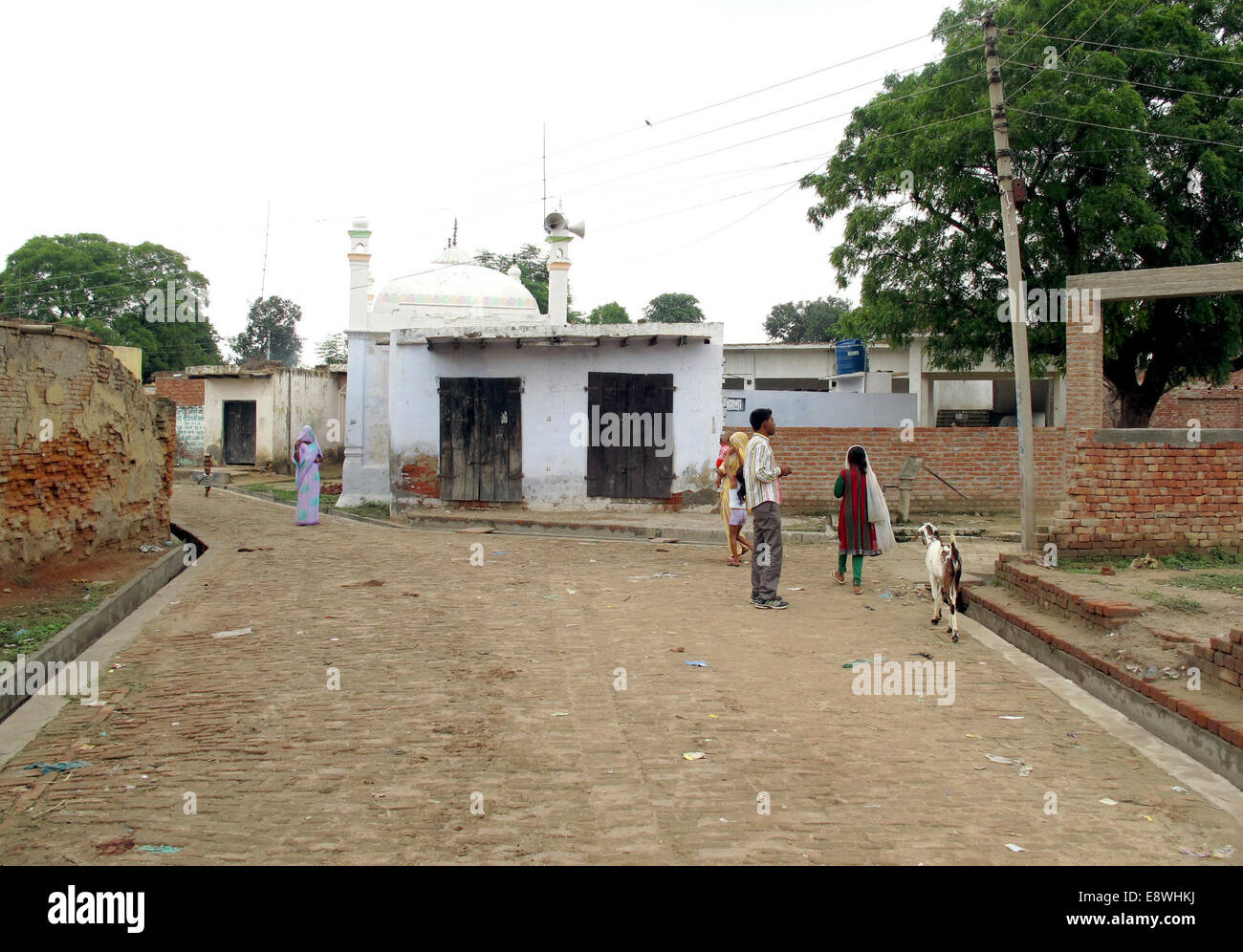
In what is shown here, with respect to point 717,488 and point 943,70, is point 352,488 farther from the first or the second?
point 943,70

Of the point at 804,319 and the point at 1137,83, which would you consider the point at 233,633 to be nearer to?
the point at 1137,83

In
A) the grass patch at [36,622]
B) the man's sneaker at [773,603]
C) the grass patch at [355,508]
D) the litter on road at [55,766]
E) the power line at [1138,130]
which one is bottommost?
the litter on road at [55,766]

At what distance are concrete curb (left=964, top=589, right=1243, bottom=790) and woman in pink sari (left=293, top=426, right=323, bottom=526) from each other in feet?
38.5

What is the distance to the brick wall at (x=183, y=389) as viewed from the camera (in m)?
32.5

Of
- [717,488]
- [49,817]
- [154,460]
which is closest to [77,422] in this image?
[154,460]

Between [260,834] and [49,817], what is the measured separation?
1.05m

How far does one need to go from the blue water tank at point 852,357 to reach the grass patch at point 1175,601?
18.1 m

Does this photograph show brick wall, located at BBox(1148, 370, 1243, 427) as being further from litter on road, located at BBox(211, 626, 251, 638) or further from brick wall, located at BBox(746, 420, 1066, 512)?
litter on road, located at BBox(211, 626, 251, 638)

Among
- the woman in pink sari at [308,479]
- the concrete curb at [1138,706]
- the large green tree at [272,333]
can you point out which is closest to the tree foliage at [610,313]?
the large green tree at [272,333]

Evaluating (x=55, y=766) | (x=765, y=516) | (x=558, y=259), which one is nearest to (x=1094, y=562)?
(x=765, y=516)

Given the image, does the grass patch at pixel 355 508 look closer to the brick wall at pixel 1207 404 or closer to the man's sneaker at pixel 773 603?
the man's sneaker at pixel 773 603

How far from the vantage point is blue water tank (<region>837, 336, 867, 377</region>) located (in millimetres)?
25734

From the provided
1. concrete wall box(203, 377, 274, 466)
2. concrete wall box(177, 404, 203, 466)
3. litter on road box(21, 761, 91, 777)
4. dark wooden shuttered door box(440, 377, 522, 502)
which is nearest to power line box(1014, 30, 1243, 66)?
dark wooden shuttered door box(440, 377, 522, 502)

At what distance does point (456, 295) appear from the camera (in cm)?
2122
